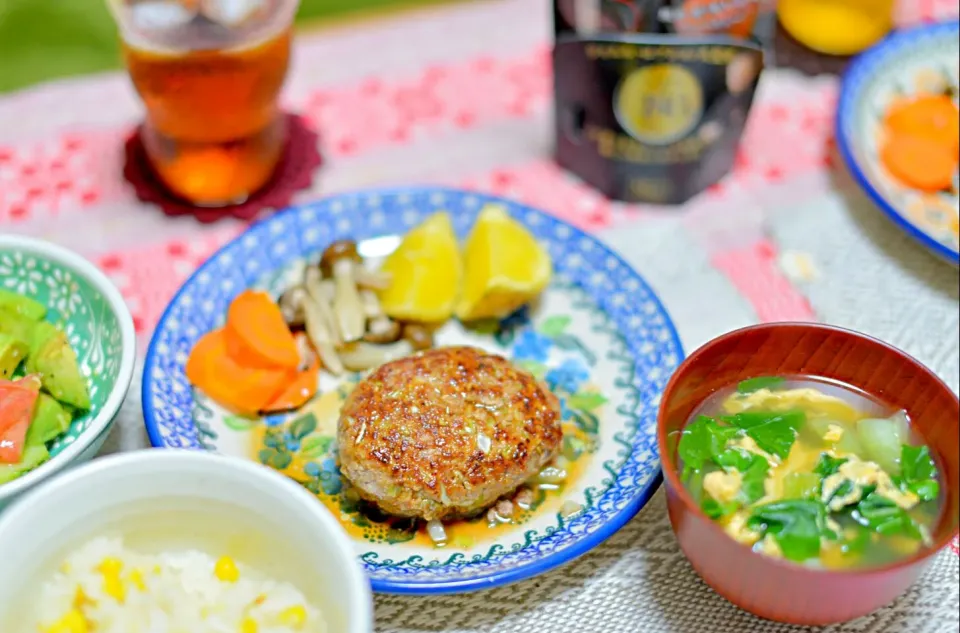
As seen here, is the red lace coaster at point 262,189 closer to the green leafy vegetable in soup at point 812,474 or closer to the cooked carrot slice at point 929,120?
the green leafy vegetable in soup at point 812,474

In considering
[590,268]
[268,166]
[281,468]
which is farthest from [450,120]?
[281,468]

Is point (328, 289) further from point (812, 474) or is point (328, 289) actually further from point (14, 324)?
point (812, 474)

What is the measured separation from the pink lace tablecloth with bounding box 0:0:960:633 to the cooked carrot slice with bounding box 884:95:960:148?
→ 0.47 feet

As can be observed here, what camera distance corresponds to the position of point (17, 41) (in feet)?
8.63

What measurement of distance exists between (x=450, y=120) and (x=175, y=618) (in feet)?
4.16

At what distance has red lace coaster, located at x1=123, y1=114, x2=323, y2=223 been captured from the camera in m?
1.79

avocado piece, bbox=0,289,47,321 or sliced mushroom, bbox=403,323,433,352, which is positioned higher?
avocado piece, bbox=0,289,47,321

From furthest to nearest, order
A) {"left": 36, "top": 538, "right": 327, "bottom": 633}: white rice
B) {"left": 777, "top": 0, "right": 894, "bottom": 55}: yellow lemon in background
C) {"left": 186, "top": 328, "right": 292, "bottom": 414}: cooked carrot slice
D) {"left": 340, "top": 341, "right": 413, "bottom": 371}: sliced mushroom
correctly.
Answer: {"left": 777, "top": 0, "right": 894, "bottom": 55}: yellow lemon in background → {"left": 340, "top": 341, "right": 413, "bottom": 371}: sliced mushroom → {"left": 186, "top": 328, "right": 292, "bottom": 414}: cooked carrot slice → {"left": 36, "top": 538, "right": 327, "bottom": 633}: white rice

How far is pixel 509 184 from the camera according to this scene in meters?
1.89

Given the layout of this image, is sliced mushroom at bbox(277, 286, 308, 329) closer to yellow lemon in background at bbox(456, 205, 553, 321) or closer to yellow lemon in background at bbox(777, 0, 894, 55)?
yellow lemon in background at bbox(456, 205, 553, 321)

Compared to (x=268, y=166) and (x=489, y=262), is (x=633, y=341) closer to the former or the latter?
(x=489, y=262)

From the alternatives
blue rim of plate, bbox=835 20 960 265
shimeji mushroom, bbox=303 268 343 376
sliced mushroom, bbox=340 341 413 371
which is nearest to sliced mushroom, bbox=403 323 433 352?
sliced mushroom, bbox=340 341 413 371

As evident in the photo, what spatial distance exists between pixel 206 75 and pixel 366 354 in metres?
0.54

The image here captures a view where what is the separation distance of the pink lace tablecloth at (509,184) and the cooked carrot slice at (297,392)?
0.67 ft
